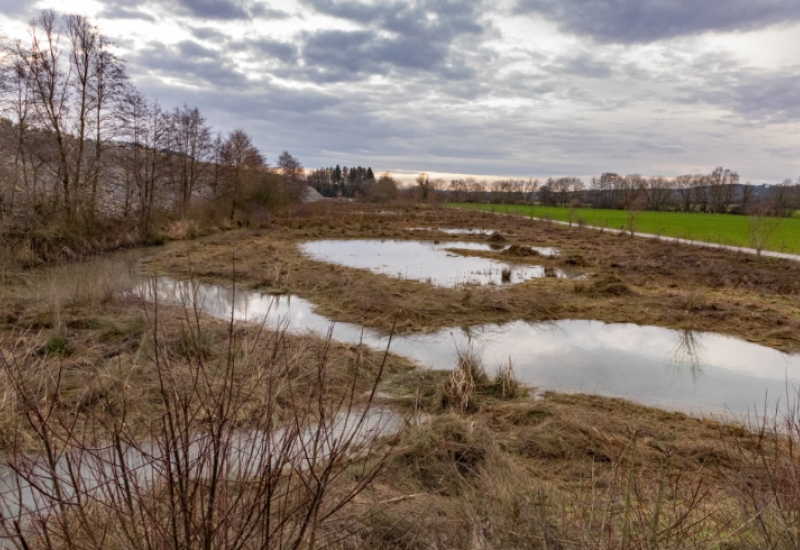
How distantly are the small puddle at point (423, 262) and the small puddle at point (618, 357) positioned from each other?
436 centimetres

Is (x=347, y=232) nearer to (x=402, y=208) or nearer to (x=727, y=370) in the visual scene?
(x=727, y=370)

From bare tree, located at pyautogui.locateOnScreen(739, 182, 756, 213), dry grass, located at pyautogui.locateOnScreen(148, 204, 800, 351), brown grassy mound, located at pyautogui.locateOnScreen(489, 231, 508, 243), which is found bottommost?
dry grass, located at pyautogui.locateOnScreen(148, 204, 800, 351)

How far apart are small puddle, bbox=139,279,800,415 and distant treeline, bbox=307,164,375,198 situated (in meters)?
87.1

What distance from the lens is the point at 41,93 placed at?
15781mm

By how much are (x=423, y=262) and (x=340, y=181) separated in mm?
96480

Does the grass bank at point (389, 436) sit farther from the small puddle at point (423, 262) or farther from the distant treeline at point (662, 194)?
the distant treeline at point (662, 194)

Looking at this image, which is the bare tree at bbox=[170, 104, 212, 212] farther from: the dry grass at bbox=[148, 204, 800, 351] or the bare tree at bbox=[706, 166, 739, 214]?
the bare tree at bbox=[706, 166, 739, 214]

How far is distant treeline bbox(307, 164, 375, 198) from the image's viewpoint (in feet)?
330

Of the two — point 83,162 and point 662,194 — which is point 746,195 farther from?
point 83,162

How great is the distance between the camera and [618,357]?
8.21 m

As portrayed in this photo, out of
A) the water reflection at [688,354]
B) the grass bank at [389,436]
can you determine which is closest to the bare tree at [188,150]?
the grass bank at [389,436]

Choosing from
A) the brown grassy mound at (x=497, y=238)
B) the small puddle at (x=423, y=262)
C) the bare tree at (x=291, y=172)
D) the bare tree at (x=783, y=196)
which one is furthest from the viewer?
the bare tree at (x=783, y=196)

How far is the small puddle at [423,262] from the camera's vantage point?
14772mm

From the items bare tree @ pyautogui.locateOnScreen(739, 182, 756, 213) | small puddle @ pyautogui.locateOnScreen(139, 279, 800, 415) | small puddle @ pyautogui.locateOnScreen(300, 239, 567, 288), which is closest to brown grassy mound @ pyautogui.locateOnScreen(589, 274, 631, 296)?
small puddle @ pyautogui.locateOnScreen(300, 239, 567, 288)
